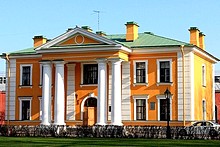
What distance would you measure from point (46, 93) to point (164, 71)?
27.6 feet

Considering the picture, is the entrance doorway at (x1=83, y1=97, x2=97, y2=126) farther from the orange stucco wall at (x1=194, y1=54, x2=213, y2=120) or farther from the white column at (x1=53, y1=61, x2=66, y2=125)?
the orange stucco wall at (x1=194, y1=54, x2=213, y2=120)

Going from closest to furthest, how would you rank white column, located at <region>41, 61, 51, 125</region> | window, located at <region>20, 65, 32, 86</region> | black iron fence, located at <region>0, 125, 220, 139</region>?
black iron fence, located at <region>0, 125, 220, 139</region> < white column, located at <region>41, 61, 51, 125</region> < window, located at <region>20, 65, 32, 86</region>

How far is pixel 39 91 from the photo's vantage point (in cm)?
3903

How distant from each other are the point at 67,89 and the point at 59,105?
2.26 metres

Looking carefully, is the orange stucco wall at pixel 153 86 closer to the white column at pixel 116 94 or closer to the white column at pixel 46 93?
the white column at pixel 116 94

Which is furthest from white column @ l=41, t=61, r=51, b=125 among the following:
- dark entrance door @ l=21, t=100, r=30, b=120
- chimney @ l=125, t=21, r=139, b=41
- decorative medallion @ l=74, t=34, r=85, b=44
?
chimney @ l=125, t=21, r=139, b=41

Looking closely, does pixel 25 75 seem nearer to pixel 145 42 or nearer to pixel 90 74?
pixel 90 74

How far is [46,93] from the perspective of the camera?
36.4m

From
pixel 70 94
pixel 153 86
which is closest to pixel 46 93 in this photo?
pixel 70 94

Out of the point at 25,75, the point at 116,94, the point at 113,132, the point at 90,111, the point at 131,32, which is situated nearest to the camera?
the point at 113,132

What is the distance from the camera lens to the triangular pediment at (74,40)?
117ft

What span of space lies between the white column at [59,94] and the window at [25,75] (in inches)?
160

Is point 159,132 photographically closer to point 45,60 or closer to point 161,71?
point 161,71

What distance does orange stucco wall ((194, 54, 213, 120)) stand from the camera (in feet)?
119
